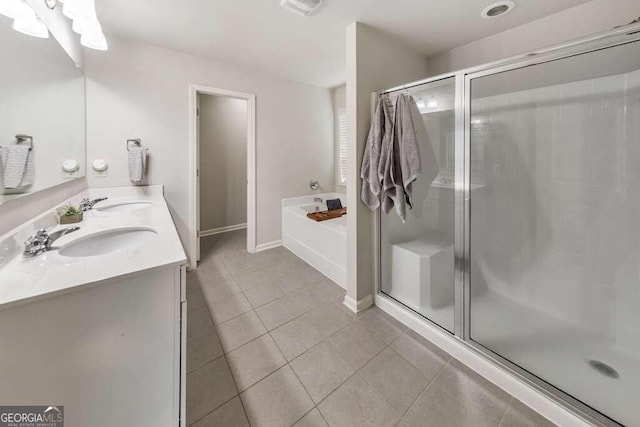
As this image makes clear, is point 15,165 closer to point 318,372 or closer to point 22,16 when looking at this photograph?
point 22,16

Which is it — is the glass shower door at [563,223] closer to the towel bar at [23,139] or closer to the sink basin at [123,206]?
the towel bar at [23,139]

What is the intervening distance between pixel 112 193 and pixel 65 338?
2087 millimetres

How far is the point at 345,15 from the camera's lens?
5.88 ft

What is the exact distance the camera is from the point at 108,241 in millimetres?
1204

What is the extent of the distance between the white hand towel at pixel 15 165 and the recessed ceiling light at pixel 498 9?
2.93 meters

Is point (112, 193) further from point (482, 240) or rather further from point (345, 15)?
point (482, 240)

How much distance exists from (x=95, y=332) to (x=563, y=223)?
216 centimetres

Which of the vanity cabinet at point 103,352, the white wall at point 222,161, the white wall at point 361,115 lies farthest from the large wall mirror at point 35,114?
the white wall at point 222,161

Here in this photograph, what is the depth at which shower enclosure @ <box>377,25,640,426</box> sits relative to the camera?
1.15 meters

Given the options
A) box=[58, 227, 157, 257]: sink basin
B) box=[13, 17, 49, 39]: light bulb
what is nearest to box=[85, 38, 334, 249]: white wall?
box=[13, 17, 49, 39]: light bulb

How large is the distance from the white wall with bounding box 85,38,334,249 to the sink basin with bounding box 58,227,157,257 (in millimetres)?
1449

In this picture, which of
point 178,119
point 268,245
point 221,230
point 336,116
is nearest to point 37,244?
point 178,119

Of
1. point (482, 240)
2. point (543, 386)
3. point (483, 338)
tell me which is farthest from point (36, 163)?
point (543, 386)

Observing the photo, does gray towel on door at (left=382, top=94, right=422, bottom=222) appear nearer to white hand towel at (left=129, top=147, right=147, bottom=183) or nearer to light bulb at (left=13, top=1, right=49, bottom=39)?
light bulb at (left=13, top=1, right=49, bottom=39)
